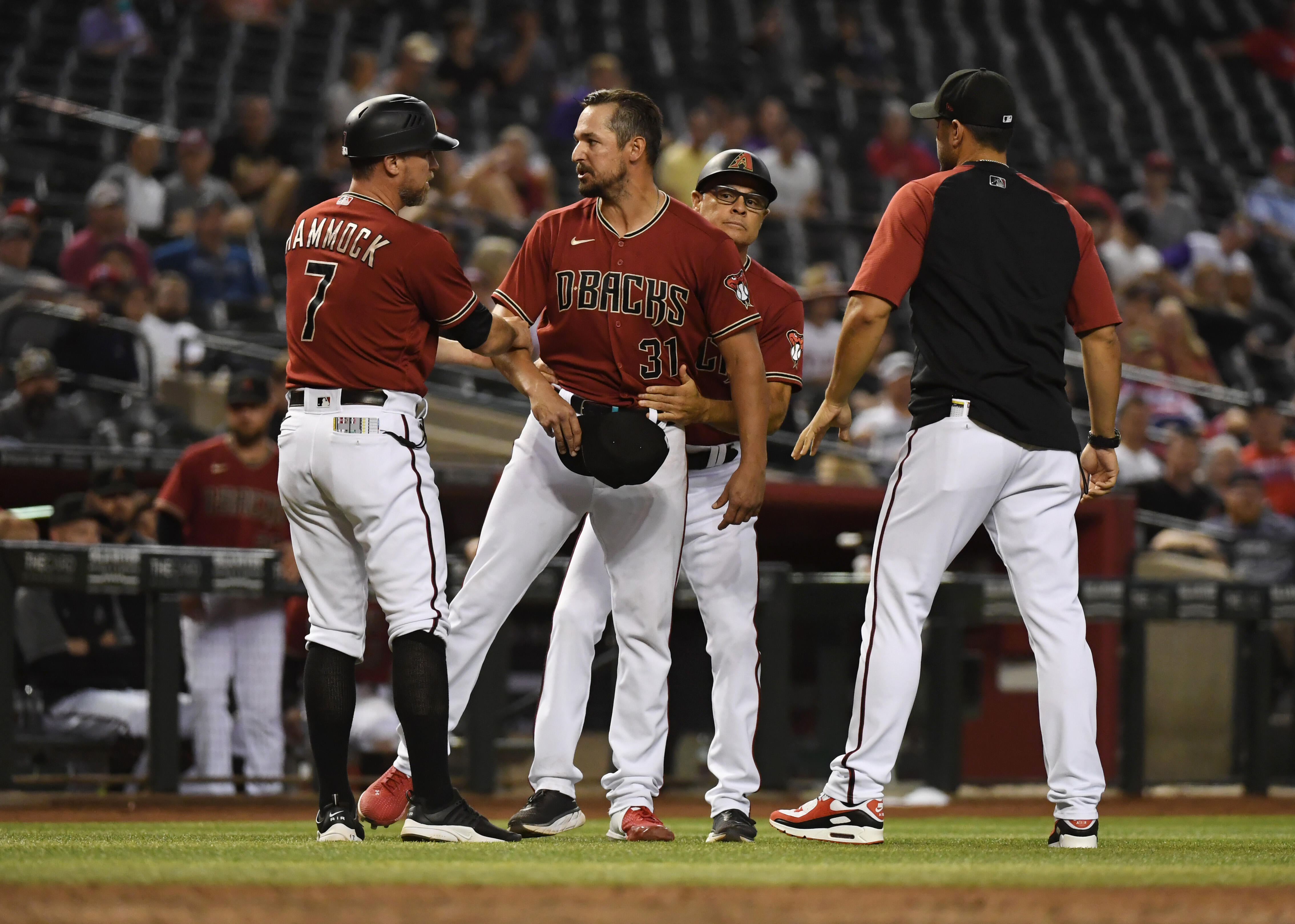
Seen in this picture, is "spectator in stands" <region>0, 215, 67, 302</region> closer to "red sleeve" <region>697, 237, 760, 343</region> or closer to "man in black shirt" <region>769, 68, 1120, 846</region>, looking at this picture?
"red sleeve" <region>697, 237, 760, 343</region>

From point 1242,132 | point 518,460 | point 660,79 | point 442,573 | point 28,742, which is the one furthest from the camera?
point 1242,132

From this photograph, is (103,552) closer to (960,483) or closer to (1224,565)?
(960,483)

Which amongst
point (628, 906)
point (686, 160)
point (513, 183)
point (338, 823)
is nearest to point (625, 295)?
point (338, 823)

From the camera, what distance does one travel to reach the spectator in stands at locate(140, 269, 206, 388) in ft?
31.7

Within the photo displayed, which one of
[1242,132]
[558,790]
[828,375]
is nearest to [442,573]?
[558,790]

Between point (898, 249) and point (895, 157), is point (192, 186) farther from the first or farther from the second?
point (898, 249)

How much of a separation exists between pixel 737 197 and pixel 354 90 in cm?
869

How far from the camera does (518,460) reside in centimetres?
448

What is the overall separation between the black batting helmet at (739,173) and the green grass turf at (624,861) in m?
1.89

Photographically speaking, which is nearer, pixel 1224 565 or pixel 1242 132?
pixel 1224 565

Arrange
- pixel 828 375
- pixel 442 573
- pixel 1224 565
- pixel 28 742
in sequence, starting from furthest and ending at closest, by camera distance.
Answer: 1. pixel 828 375
2. pixel 1224 565
3. pixel 28 742
4. pixel 442 573

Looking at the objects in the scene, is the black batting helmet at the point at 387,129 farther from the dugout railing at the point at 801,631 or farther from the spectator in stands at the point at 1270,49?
the spectator in stands at the point at 1270,49

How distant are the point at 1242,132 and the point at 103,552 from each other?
50.4 feet

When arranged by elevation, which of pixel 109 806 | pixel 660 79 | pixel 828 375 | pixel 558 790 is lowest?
pixel 109 806
